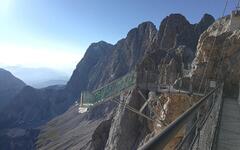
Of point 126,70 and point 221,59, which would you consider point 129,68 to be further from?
point 221,59

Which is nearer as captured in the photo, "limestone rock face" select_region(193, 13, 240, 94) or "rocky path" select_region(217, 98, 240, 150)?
"rocky path" select_region(217, 98, 240, 150)

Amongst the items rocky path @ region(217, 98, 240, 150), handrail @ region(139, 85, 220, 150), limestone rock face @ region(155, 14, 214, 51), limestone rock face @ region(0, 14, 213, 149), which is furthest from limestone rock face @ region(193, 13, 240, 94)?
limestone rock face @ region(155, 14, 214, 51)

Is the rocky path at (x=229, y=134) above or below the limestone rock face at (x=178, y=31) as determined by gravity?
below

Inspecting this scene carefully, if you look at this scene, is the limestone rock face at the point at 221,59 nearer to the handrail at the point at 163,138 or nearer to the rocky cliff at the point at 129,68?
the rocky cliff at the point at 129,68

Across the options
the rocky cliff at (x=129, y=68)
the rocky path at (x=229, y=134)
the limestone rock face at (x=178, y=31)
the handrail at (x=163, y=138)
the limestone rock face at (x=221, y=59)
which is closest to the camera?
the handrail at (x=163, y=138)

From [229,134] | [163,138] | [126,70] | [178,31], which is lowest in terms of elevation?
[126,70]

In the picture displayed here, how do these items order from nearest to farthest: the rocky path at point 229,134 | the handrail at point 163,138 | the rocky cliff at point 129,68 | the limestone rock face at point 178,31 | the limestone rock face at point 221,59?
the handrail at point 163,138 → the rocky path at point 229,134 → the limestone rock face at point 221,59 → the rocky cliff at point 129,68 → the limestone rock face at point 178,31

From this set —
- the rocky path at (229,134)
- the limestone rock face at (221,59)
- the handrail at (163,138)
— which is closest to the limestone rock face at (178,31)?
the limestone rock face at (221,59)

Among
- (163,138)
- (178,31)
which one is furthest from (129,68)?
(163,138)

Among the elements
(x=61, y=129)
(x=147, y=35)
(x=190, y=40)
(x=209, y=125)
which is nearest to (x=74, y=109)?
(x=61, y=129)

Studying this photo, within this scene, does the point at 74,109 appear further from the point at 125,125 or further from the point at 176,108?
the point at 176,108

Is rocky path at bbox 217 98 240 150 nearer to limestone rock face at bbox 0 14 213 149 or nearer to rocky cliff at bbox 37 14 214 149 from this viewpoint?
rocky cliff at bbox 37 14 214 149

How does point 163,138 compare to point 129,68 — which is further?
point 129,68
